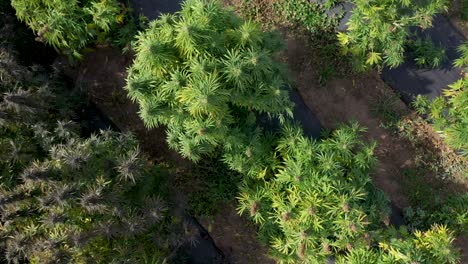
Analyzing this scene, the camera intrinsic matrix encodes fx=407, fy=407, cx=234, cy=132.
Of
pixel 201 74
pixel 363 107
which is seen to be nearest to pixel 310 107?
pixel 363 107

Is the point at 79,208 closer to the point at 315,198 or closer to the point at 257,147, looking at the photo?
the point at 257,147

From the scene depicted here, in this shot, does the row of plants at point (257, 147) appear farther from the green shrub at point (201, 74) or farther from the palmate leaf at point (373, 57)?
the palmate leaf at point (373, 57)

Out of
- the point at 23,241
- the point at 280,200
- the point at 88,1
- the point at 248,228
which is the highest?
the point at 88,1

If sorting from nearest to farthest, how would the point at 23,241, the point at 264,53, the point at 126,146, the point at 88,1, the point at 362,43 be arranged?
the point at 23,241 → the point at 264,53 → the point at 126,146 → the point at 88,1 → the point at 362,43

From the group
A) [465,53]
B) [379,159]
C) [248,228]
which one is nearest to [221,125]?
[248,228]

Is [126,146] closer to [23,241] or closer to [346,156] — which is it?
[23,241]
